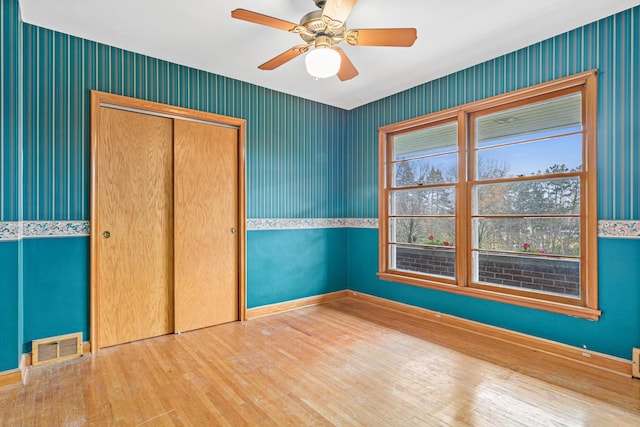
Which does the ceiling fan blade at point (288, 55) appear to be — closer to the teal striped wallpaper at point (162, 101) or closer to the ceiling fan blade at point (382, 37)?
the ceiling fan blade at point (382, 37)

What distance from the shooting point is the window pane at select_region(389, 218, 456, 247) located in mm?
3707

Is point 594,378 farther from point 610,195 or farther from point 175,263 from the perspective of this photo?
point 175,263

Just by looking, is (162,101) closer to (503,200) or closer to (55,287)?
(55,287)

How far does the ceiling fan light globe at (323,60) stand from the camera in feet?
7.33

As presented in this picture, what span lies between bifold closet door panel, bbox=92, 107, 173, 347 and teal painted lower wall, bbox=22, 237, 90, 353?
0.13 m

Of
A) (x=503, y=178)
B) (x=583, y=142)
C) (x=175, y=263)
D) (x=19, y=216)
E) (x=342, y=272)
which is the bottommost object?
(x=342, y=272)

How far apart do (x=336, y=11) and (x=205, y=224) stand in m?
2.41

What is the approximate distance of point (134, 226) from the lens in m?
3.13

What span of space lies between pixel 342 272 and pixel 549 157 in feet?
9.36

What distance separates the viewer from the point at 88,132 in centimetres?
290

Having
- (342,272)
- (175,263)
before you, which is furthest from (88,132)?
(342,272)

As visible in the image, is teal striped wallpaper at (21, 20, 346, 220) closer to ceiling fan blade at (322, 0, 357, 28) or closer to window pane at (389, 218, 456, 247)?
window pane at (389, 218, 456, 247)

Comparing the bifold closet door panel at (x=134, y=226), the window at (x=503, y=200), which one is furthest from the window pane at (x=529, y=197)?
the bifold closet door panel at (x=134, y=226)

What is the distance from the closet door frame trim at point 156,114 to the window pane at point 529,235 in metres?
2.53
